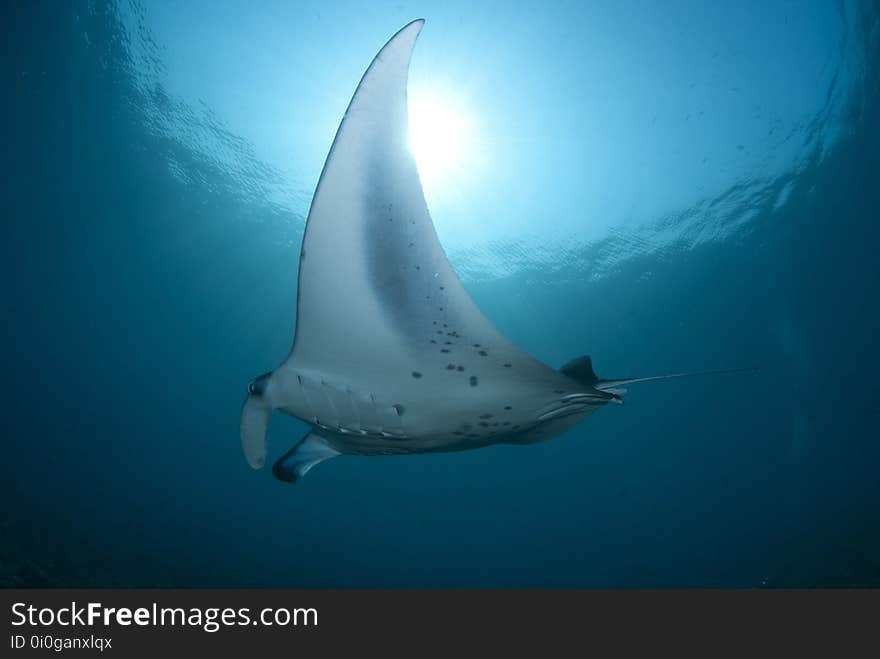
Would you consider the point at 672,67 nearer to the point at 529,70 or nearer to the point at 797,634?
the point at 529,70

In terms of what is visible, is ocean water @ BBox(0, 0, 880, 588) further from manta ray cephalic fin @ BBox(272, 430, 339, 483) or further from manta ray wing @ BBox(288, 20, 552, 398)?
manta ray cephalic fin @ BBox(272, 430, 339, 483)

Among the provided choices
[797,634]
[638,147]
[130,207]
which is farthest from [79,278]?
[797,634]

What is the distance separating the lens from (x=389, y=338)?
7.39 feet

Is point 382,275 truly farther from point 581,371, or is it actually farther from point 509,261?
point 509,261

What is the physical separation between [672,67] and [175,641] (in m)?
12.2

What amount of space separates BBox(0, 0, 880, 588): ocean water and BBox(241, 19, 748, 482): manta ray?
26.8 ft

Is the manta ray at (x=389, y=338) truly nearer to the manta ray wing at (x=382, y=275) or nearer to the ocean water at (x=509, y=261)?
the manta ray wing at (x=382, y=275)

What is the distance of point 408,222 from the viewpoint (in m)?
1.87

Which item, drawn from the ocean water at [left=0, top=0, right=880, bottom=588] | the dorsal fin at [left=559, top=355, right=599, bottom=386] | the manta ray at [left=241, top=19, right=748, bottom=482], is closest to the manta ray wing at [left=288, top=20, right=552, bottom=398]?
the manta ray at [left=241, top=19, right=748, bottom=482]

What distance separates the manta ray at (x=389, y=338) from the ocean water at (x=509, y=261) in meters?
8.18

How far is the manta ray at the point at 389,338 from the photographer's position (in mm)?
1758

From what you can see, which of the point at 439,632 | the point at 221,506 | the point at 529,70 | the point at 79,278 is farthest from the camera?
the point at 221,506

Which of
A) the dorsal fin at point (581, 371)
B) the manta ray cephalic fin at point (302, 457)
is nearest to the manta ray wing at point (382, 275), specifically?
the dorsal fin at point (581, 371)

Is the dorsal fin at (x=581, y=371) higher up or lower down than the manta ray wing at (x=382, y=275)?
lower down
